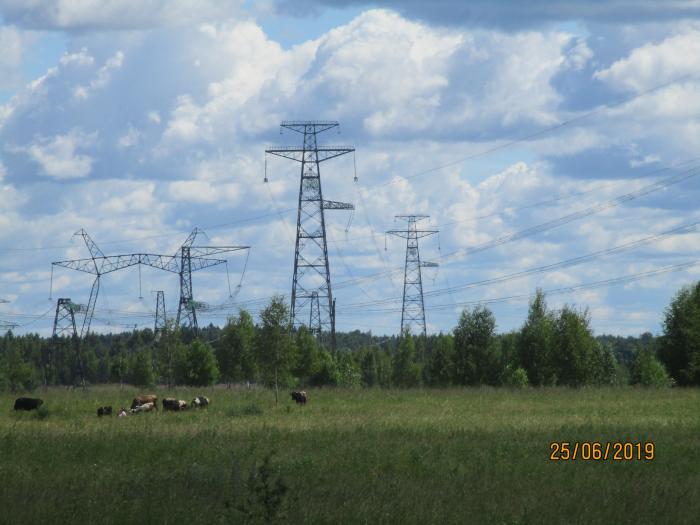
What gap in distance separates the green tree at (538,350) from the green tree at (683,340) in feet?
30.0

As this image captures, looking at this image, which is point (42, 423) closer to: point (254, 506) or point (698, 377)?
point (254, 506)

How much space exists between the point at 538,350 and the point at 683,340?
1113 centimetres

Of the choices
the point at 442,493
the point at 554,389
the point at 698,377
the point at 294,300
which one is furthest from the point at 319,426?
the point at 698,377

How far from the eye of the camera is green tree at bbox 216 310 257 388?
109 meters

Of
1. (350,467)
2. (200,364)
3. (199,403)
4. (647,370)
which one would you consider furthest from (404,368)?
(350,467)

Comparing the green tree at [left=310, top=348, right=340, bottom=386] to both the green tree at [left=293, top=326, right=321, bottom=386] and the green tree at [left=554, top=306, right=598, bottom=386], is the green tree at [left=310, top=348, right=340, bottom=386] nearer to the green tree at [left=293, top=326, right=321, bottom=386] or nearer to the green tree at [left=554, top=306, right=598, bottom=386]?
the green tree at [left=293, top=326, right=321, bottom=386]

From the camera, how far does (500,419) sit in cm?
4150

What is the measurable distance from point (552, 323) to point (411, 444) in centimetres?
6004

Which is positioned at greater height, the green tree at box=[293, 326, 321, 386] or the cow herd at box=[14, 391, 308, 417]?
the green tree at box=[293, 326, 321, 386]

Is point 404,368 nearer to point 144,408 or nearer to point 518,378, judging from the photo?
point 518,378

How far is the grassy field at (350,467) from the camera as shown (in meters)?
19.5

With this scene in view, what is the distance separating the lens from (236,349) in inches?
4658
